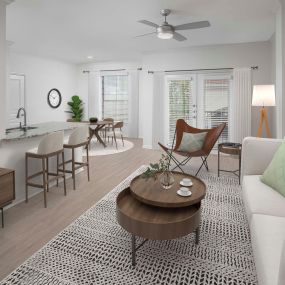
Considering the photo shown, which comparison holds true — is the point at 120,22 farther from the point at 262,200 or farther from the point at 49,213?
the point at 262,200

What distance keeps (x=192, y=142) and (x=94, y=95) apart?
549cm

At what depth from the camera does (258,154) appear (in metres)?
2.85

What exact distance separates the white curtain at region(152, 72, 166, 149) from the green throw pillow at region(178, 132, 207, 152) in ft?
7.11

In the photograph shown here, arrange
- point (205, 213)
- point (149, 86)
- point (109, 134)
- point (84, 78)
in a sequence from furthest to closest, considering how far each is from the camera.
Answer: point (84, 78) < point (109, 134) < point (149, 86) < point (205, 213)

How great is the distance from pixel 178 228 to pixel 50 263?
1070mm

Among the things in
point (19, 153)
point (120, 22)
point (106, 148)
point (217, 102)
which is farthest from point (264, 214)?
point (106, 148)

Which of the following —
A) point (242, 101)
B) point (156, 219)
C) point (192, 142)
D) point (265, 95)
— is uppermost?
point (242, 101)

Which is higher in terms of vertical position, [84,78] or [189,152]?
[84,78]

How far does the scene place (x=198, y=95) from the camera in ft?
20.9

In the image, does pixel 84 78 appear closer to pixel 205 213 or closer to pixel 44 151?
pixel 44 151

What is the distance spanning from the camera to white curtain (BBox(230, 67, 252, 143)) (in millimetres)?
5781

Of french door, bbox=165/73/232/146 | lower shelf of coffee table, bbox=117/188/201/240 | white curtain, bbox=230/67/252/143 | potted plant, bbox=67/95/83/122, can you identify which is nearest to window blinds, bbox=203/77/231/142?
french door, bbox=165/73/232/146

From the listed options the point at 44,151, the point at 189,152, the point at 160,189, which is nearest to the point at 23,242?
the point at 44,151

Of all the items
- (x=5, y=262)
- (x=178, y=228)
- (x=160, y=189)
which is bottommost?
(x=5, y=262)
